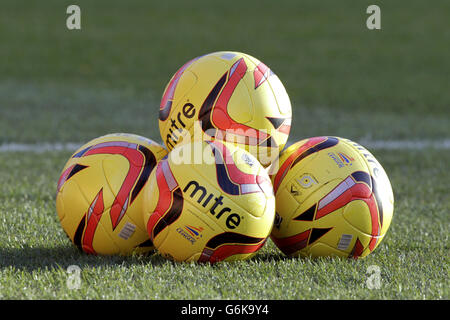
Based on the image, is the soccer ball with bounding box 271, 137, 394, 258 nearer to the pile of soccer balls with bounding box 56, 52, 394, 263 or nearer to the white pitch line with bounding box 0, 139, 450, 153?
the pile of soccer balls with bounding box 56, 52, 394, 263

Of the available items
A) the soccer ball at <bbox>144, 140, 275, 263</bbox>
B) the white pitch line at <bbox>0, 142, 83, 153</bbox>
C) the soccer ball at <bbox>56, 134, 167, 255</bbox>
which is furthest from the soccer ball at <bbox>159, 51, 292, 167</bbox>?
the white pitch line at <bbox>0, 142, 83, 153</bbox>

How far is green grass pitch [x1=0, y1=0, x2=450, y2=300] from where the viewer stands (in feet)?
12.8

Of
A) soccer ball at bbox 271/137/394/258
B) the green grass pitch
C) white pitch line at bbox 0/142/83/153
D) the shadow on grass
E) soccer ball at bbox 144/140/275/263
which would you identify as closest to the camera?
the green grass pitch

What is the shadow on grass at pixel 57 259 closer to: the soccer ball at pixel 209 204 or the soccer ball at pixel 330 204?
the soccer ball at pixel 209 204

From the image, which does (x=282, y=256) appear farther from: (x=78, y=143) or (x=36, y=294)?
(x=78, y=143)

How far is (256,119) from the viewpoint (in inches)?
173

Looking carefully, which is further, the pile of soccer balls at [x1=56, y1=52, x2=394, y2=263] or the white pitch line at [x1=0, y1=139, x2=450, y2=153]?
the white pitch line at [x1=0, y1=139, x2=450, y2=153]

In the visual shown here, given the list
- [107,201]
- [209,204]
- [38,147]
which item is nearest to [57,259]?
[107,201]

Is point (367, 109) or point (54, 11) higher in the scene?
point (54, 11)

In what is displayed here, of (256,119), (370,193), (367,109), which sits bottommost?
(367,109)

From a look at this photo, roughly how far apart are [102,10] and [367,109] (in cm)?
1106

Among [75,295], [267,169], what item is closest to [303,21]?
[267,169]

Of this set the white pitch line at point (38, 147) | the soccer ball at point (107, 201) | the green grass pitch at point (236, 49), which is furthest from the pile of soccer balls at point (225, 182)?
the white pitch line at point (38, 147)

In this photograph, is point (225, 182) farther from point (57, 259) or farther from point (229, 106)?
point (57, 259)
